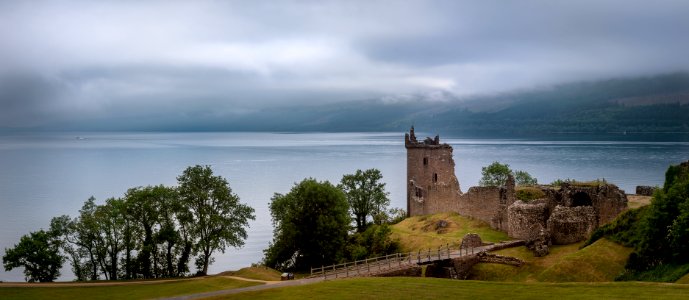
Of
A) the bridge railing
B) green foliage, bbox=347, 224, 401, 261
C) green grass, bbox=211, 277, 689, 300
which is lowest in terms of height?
green foliage, bbox=347, 224, 401, 261

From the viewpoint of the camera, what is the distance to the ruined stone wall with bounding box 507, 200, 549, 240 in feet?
145

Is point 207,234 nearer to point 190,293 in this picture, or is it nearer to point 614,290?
point 190,293

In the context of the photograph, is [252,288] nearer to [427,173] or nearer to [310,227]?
[310,227]

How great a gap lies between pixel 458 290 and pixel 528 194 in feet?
74.5

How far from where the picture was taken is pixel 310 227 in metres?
51.7

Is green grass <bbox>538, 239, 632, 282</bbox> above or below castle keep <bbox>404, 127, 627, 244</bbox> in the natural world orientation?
below

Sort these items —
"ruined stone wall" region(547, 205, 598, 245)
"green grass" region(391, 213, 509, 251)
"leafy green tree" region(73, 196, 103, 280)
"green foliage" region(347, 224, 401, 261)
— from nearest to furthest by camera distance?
"ruined stone wall" region(547, 205, 598, 245) → "leafy green tree" region(73, 196, 103, 280) → "green grass" region(391, 213, 509, 251) → "green foliage" region(347, 224, 401, 261)

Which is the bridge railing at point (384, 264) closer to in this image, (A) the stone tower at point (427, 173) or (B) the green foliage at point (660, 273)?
(B) the green foliage at point (660, 273)

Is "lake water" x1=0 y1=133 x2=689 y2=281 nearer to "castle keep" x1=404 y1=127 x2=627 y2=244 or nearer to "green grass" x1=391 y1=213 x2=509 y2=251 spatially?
"green grass" x1=391 y1=213 x2=509 y2=251

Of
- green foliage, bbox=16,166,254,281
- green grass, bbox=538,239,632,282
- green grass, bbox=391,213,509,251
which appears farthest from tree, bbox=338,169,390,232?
green grass, bbox=538,239,632,282

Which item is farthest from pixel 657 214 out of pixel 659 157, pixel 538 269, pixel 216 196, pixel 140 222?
pixel 659 157

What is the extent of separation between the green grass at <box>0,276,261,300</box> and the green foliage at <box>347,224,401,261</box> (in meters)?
16.4

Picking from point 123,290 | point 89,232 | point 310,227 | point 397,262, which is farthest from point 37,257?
point 397,262

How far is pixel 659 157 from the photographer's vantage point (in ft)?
575
